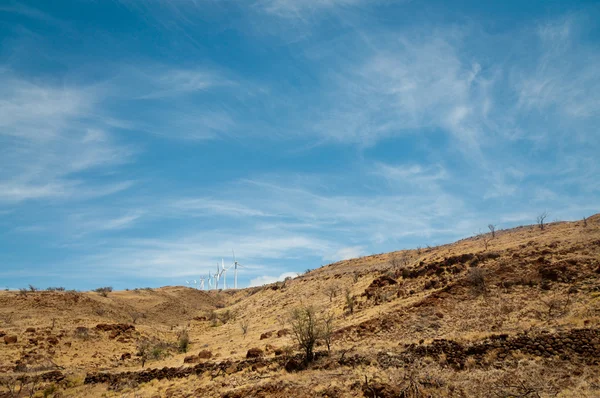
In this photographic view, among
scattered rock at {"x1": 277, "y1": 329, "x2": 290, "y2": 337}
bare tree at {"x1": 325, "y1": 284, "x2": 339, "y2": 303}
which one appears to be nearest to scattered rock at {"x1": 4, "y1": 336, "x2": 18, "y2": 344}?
scattered rock at {"x1": 277, "y1": 329, "x2": 290, "y2": 337}

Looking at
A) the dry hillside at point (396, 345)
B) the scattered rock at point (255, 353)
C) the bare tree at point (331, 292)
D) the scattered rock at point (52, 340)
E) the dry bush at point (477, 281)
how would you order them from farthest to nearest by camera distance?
the bare tree at point (331, 292) < the scattered rock at point (52, 340) < the dry bush at point (477, 281) < the scattered rock at point (255, 353) < the dry hillside at point (396, 345)

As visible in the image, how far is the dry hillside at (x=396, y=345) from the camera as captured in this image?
17.5 meters

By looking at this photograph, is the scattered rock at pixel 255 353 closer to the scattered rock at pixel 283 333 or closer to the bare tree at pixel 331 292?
the scattered rock at pixel 283 333

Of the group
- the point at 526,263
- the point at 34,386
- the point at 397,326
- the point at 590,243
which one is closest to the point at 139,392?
the point at 34,386

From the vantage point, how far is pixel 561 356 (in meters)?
17.2

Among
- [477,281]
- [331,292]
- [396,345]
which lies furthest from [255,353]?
[331,292]

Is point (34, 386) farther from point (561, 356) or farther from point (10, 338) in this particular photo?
point (561, 356)

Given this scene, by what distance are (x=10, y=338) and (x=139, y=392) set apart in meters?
21.0

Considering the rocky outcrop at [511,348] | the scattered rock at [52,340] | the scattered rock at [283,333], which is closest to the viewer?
the rocky outcrop at [511,348]

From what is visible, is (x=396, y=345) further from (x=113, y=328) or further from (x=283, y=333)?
(x=113, y=328)

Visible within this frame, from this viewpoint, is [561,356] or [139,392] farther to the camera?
[139,392]

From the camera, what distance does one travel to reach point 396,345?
77.7 ft

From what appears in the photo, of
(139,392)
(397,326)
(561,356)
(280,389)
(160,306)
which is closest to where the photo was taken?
(561,356)

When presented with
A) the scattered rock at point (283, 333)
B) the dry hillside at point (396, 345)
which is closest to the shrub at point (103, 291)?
the dry hillside at point (396, 345)
